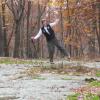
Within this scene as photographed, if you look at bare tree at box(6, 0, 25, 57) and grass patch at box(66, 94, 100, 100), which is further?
bare tree at box(6, 0, 25, 57)

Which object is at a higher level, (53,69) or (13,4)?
(13,4)

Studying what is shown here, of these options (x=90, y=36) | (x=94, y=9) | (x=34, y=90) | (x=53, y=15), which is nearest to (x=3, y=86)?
(x=34, y=90)

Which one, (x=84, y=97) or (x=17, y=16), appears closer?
(x=84, y=97)

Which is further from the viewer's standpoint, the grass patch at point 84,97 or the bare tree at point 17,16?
the bare tree at point 17,16

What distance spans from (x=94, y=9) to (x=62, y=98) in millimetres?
36873

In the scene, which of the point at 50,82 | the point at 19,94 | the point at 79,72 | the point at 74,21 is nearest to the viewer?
the point at 19,94

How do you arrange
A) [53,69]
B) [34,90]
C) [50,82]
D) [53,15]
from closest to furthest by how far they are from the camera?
[34,90]
[50,82]
[53,69]
[53,15]

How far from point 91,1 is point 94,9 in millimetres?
2948

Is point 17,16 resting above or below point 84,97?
above

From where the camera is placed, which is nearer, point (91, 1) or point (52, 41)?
point (52, 41)

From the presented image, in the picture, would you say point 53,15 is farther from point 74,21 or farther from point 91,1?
point 91,1

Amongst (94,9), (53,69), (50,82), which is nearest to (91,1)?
(94,9)

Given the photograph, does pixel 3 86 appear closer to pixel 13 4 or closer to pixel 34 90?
pixel 34 90

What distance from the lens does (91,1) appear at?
4162cm
